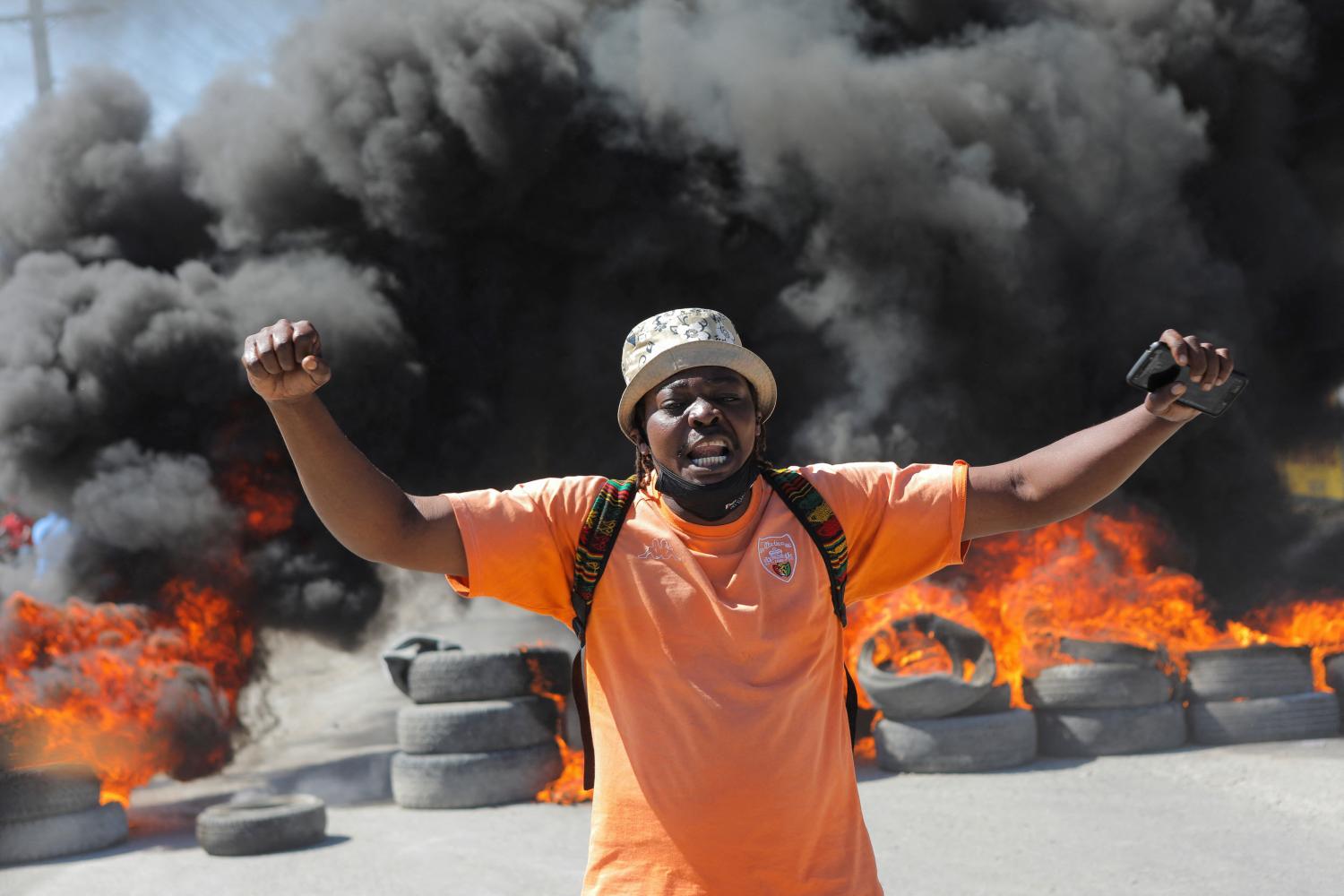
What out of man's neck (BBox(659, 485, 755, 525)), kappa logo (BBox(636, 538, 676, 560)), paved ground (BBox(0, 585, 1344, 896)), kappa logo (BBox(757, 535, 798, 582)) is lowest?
paved ground (BBox(0, 585, 1344, 896))

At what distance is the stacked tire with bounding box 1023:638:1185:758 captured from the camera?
8.50 metres

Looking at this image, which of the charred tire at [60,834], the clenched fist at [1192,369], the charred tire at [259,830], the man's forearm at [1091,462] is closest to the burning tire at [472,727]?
the charred tire at [259,830]

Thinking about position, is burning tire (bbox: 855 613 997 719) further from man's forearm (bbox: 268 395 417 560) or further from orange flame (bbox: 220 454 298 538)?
man's forearm (bbox: 268 395 417 560)

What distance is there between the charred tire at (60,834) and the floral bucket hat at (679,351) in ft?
22.4

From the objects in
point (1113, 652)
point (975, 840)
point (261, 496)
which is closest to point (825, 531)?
point (975, 840)

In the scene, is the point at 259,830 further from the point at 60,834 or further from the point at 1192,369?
the point at 1192,369

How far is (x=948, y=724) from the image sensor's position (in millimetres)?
8367

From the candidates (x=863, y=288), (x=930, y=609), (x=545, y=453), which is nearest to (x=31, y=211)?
(x=545, y=453)

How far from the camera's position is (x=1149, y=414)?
2.27 metres

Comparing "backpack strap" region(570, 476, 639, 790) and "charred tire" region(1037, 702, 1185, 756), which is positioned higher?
"backpack strap" region(570, 476, 639, 790)

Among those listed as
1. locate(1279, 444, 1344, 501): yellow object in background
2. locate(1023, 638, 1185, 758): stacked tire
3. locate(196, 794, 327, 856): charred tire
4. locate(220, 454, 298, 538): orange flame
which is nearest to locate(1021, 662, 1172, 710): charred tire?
locate(1023, 638, 1185, 758): stacked tire

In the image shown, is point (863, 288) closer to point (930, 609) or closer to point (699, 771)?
point (930, 609)

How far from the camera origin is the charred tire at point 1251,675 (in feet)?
28.8

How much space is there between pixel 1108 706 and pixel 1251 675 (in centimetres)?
122
